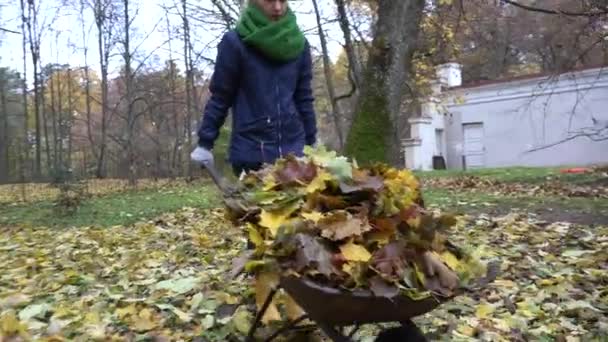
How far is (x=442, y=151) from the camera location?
27.8 m

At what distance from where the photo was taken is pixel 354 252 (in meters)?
2.03

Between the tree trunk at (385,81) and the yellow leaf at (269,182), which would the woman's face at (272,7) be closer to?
the yellow leaf at (269,182)

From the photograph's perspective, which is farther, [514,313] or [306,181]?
[514,313]

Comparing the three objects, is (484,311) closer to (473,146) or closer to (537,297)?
(537,297)

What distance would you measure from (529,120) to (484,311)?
77.1 ft

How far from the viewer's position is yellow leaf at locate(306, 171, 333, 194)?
7.29ft

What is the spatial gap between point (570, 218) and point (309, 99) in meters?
5.13

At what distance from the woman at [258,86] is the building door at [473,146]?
24641 mm

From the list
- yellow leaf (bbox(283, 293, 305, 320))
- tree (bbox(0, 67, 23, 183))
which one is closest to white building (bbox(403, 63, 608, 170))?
tree (bbox(0, 67, 23, 183))

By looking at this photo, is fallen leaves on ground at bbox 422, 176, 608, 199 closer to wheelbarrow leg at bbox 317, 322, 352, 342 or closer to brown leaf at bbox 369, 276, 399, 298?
wheelbarrow leg at bbox 317, 322, 352, 342

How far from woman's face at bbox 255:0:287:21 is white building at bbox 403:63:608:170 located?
20187mm

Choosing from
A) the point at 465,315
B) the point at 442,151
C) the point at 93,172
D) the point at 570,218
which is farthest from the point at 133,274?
the point at 442,151

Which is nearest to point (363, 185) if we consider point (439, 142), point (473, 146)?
point (439, 142)

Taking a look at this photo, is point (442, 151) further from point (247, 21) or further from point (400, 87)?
point (247, 21)
